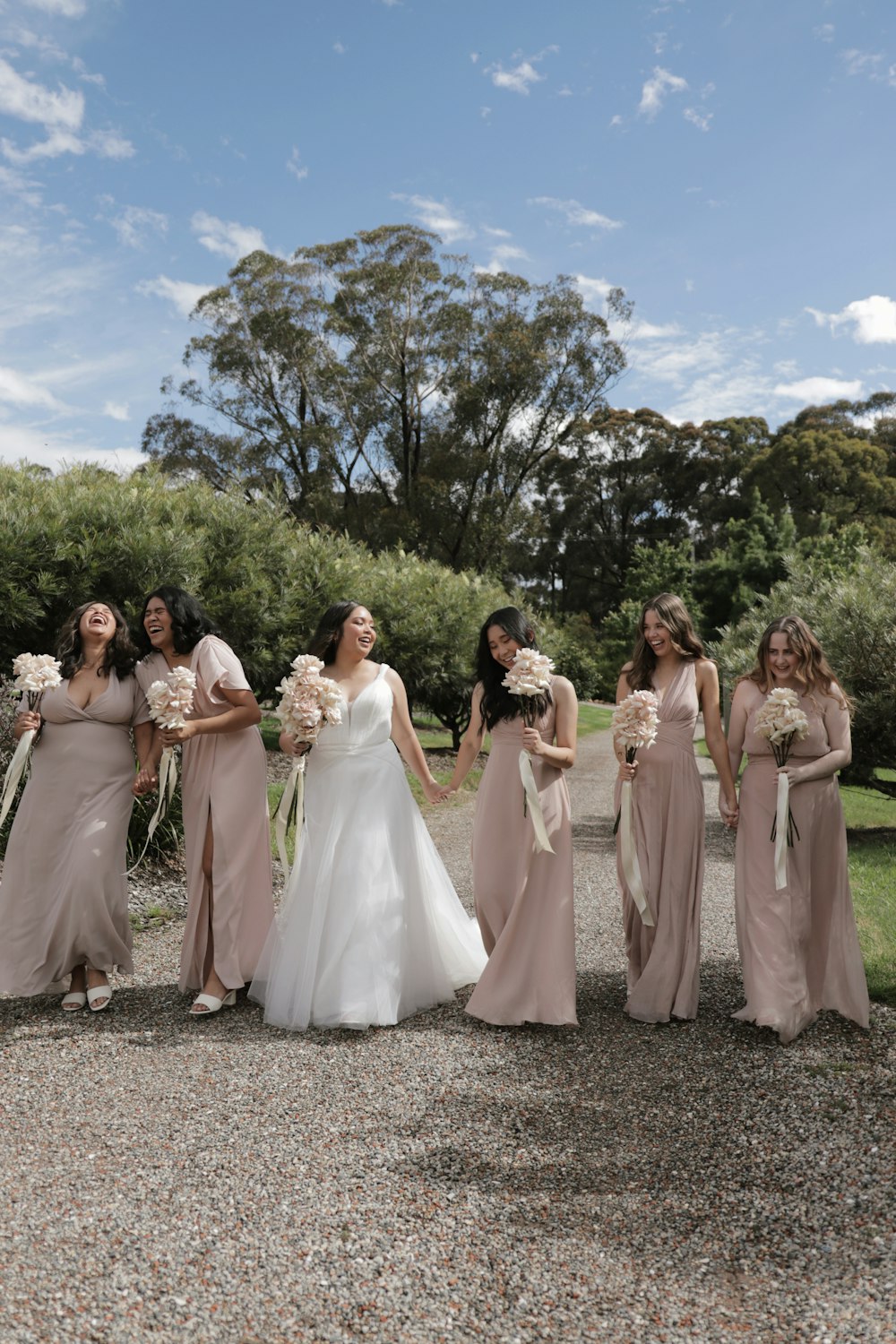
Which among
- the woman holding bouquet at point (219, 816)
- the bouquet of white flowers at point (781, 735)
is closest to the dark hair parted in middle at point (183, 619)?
the woman holding bouquet at point (219, 816)

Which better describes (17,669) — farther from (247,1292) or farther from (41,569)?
(41,569)

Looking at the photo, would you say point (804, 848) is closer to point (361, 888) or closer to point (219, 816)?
point (361, 888)

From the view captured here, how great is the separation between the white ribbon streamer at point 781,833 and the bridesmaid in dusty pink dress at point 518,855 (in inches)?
41.5

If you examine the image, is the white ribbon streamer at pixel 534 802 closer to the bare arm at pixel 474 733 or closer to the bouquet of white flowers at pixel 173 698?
the bare arm at pixel 474 733

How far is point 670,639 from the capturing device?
5535 mm

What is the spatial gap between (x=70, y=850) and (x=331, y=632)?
1.86 metres

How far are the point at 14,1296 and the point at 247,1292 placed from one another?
2.15 feet

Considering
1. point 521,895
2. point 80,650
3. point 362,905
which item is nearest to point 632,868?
point 521,895

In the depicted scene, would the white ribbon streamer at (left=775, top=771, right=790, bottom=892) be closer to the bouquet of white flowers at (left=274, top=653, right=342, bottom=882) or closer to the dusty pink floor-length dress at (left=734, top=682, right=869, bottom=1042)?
the dusty pink floor-length dress at (left=734, top=682, right=869, bottom=1042)

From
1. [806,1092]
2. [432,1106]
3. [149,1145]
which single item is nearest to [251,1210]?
[149,1145]

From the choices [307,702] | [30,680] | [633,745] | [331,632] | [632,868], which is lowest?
[632,868]

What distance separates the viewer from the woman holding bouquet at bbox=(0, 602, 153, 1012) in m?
5.48

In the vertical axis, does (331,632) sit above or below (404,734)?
above

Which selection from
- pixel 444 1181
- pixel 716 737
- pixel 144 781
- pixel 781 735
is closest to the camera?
pixel 444 1181
